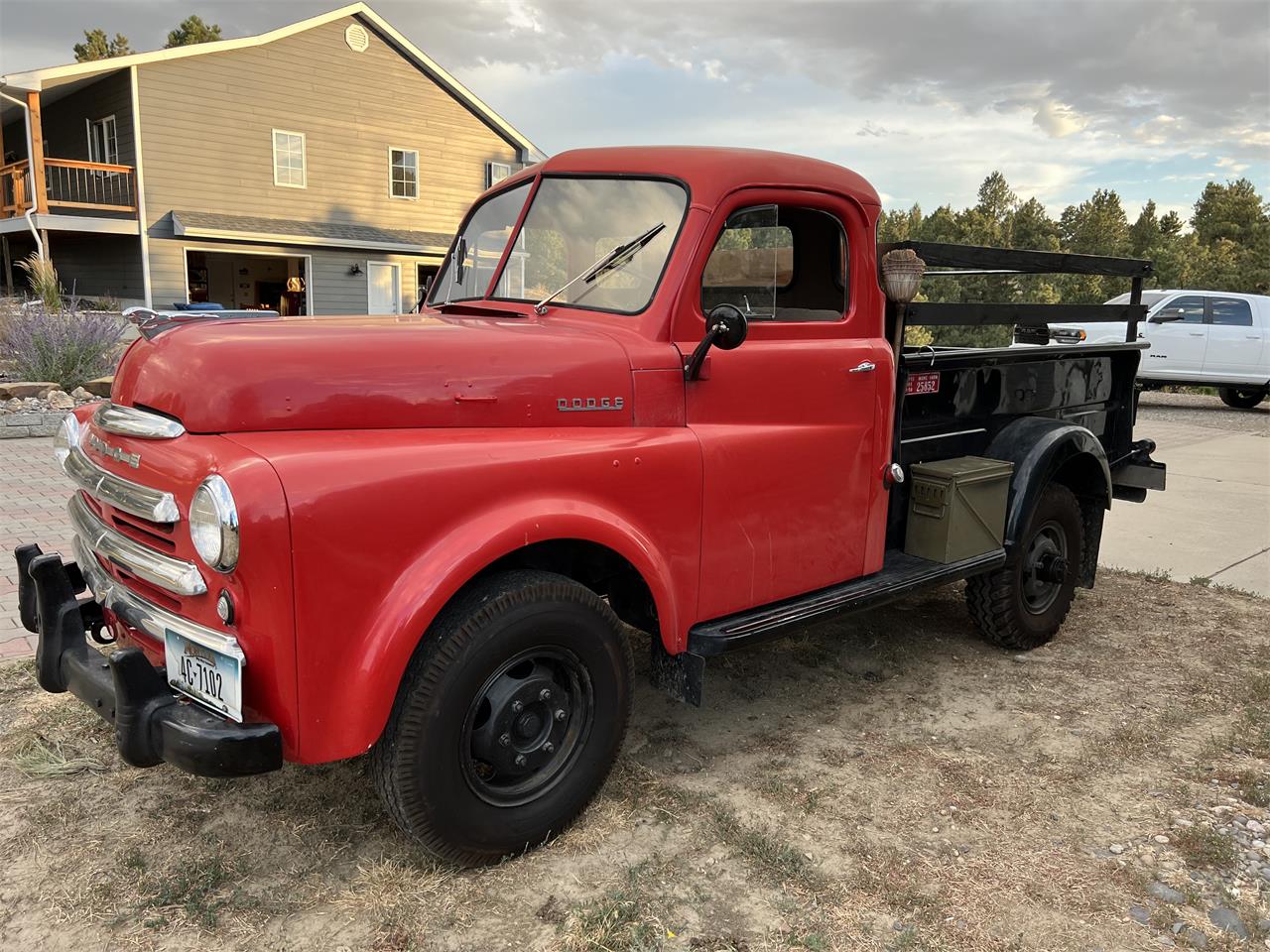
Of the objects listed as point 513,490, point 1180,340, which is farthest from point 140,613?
point 1180,340

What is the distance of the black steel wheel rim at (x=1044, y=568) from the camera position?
14.8 ft

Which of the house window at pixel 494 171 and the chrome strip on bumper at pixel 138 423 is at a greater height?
the house window at pixel 494 171

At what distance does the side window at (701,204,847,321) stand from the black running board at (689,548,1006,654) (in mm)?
1032

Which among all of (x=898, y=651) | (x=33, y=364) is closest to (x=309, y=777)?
(x=898, y=651)

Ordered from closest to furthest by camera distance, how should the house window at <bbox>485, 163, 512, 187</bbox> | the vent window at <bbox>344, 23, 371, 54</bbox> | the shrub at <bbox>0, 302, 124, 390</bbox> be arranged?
the shrub at <bbox>0, 302, 124, 390</bbox>
the vent window at <bbox>344, 23, 371, 54</bbox>
the house window at <bbox>485, 163, 512, 187</bbox>

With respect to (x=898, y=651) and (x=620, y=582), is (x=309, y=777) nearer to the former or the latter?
(x=620, y=582)

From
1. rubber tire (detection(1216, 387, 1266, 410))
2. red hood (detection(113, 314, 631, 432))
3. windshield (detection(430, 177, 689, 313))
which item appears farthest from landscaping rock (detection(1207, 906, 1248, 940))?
rubber tire (detection(1216, 387, 1266, 410))

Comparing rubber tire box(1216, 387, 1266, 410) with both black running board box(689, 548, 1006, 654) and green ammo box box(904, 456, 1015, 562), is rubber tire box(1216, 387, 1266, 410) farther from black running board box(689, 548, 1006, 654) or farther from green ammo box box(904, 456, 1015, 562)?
black running board box(689, 548, 1006, 654)

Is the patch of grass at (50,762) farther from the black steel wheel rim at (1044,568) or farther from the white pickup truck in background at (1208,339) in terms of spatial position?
the white pickup truck in background at (1208,339)

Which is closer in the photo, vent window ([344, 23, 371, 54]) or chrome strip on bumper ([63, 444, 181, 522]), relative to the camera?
chrome strip on bumper ([63, 444, 181, 522])

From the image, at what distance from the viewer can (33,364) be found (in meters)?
10.5

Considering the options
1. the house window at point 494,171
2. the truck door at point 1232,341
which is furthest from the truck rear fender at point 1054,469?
the house window at point 494,171

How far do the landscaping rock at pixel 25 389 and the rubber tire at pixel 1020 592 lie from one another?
977cm

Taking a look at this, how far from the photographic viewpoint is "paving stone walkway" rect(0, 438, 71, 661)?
4.29m
